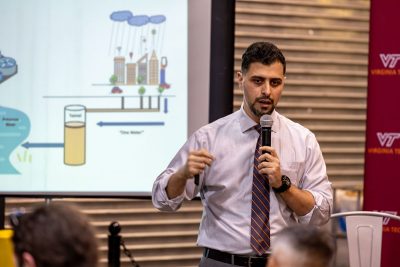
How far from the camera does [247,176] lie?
139 inches

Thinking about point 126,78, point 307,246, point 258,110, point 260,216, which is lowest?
point 260,216

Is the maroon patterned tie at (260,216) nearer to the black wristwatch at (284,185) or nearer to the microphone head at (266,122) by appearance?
the black wristwatch at (284,185)

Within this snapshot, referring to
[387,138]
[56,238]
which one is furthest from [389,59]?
[56,238]

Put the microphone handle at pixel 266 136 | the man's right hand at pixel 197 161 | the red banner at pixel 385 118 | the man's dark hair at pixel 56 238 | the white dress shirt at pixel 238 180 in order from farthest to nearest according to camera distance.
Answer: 1. the red banner at pixel 385 118
2. the white dress shirt at pixel 238 180
3. the microphone handle at pixel 266 136
4. the man's right hand at pixel 197 161
5. the man's dark hair at pixel 56 238

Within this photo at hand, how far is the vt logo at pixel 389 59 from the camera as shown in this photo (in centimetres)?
508

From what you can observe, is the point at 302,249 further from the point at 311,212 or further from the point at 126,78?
the point at 126,78

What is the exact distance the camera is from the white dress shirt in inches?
137

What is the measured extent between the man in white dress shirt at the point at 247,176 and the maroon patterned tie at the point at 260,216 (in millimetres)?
26

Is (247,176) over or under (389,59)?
under

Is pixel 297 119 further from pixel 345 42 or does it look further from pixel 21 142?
pixel 21 142

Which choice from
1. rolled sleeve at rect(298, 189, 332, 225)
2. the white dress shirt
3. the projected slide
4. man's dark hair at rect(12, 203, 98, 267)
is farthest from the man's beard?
man's dark hair at rect(12, 203, 98, 267)

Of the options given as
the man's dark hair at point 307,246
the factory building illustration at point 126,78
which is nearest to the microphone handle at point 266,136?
the man's dark hair at point 307,246

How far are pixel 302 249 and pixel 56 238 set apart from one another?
2.14 ft

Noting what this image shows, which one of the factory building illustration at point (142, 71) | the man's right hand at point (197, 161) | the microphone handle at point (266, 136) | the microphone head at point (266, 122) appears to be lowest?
the man's right hand at point (197, 161)
